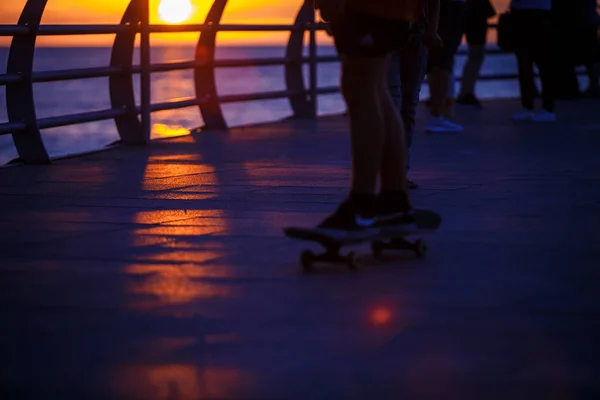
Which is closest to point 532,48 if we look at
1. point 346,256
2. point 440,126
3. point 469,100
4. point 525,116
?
point 525,116

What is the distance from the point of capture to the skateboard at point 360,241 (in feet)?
15.8

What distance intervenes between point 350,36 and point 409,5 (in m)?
0.30

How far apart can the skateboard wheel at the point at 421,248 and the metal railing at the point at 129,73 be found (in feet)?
14.5

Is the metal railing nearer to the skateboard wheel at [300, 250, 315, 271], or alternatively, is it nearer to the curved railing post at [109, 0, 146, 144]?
the curved railing post at [109, 0, 146, 144]

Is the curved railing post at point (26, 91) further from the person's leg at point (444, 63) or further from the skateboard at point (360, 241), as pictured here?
the skateboard at point (360, 241)

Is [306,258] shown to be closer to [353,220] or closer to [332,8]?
[353,220]

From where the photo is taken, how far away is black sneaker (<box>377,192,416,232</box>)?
5098 mm

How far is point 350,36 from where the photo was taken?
4.82 m

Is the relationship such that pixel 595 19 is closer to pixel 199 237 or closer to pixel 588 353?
pixel 199 237

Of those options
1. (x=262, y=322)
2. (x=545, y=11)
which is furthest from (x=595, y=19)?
(x=262, y=322)

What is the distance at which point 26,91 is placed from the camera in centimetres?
908

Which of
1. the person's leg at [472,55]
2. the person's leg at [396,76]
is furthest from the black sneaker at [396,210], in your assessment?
the person's leg at [472,55]

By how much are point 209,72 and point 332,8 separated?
7.81m

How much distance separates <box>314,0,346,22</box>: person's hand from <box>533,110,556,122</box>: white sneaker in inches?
354
